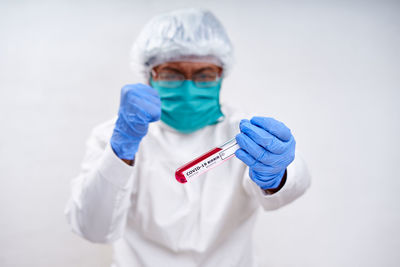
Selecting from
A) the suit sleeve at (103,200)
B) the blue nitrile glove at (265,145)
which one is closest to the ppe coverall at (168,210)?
the suit sleeve at (103,200)

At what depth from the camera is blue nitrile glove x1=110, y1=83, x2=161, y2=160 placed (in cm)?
86

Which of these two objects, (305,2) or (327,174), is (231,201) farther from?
(305,2)

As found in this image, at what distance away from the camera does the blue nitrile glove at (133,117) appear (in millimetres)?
857

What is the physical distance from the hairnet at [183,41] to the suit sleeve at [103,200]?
38 centimetres

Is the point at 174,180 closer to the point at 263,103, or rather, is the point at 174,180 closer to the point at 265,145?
the point at 265,145

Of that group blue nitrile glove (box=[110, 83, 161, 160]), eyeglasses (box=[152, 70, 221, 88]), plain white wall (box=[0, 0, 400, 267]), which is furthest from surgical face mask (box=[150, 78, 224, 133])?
plain white wall (box=[0, 0, 400, 267])

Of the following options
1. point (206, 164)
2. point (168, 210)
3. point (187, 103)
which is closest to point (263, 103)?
point (187, 103)

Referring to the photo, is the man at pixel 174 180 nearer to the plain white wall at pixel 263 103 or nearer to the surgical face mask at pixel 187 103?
the surgical face mask at pixel 187 103

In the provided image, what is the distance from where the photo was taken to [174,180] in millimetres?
1089

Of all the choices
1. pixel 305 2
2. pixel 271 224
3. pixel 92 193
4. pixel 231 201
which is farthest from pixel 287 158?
pixel 305 2

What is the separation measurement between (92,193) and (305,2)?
4.08ft

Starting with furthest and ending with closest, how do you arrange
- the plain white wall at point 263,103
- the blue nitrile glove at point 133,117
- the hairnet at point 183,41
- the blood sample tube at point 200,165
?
the plain white wall at point 263,103 → the hairnet at point 183,41 → the blue nitrile glove at point 133,117 → the blood sample tube at point 200,165

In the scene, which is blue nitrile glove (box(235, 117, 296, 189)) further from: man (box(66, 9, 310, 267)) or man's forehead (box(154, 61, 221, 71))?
man's forehead (box(154, 61, 221, 71))

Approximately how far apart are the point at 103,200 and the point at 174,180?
0.27 metres
